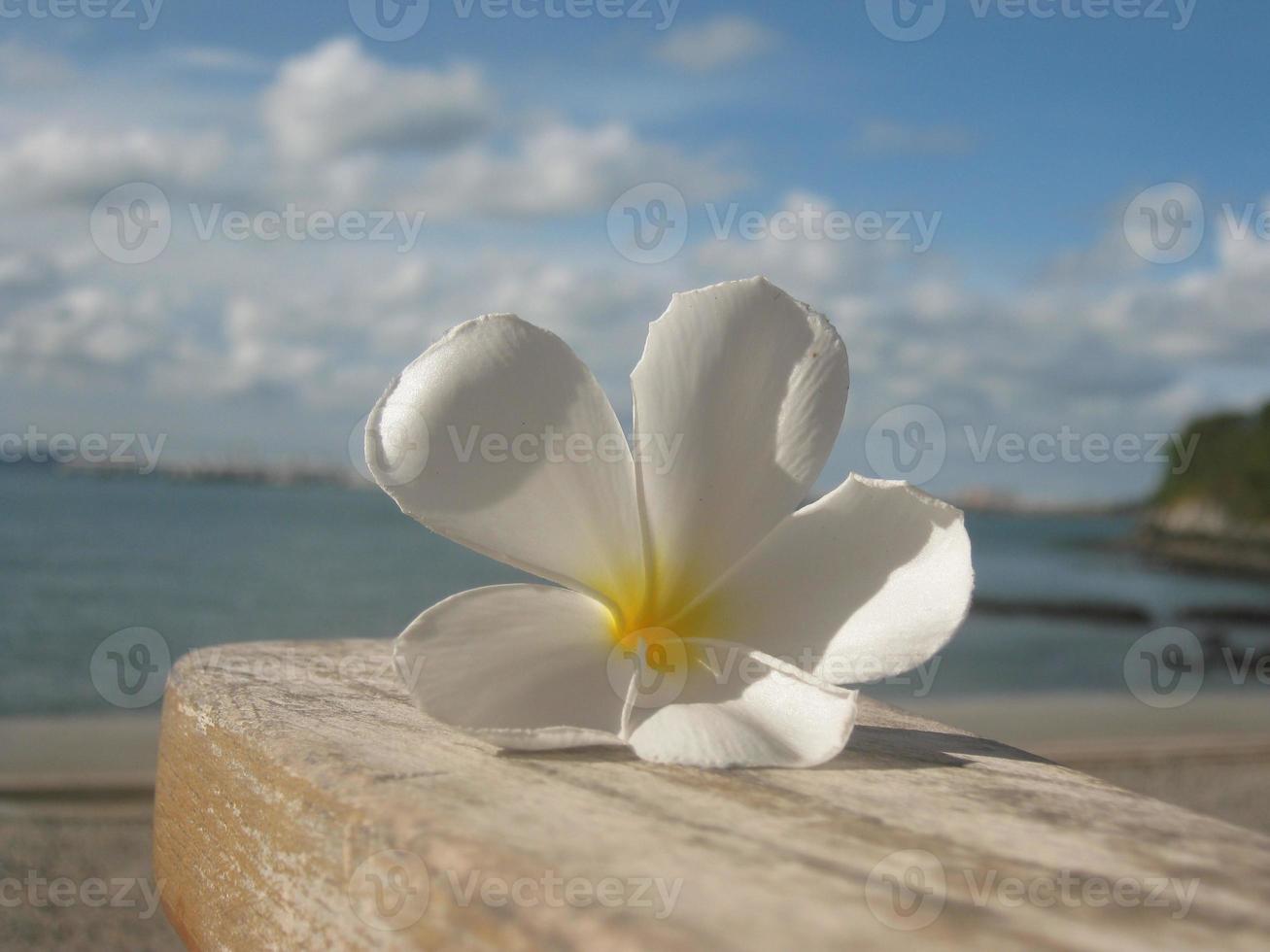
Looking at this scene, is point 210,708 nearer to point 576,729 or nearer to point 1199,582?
point 576,729

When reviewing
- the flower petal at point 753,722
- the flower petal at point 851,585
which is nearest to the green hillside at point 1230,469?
the flower petal at point 851,585

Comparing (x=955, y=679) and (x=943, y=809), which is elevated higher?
(x=943, y=809)

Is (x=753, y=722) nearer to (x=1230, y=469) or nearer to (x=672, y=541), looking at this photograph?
(x=672, y=541)

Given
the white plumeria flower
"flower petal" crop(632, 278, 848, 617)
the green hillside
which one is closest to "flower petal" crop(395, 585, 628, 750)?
the white plumeria flower

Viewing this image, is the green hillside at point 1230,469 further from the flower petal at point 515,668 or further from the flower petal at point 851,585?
the flower petal at point 515,668

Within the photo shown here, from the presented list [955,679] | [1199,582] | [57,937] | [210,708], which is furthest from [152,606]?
[1199,582]

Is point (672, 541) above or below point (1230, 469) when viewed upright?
below

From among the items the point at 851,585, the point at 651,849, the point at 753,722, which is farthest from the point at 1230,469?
the point at 651,849
